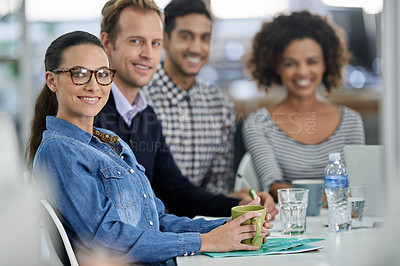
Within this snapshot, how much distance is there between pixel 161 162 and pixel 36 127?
0.54 meters

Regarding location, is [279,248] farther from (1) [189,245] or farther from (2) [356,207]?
(2) [356,207]

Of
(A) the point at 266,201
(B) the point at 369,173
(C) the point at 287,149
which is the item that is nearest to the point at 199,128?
(C) the point at 287,149

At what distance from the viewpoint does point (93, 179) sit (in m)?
1.29

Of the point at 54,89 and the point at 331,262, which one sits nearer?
the point at 331,262

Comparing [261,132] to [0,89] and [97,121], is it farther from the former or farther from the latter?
[0,89]

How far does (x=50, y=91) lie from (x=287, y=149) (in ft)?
A: 3.96

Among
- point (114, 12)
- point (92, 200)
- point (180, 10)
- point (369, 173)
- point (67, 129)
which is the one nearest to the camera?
point (92, 200)

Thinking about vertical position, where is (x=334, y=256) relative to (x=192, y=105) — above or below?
below

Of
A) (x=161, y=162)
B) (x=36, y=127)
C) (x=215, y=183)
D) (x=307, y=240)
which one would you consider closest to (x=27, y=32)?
(x=36, y=127)

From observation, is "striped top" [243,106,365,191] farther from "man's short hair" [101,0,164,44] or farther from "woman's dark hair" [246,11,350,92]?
"man's short hair" [101,0,164,44]

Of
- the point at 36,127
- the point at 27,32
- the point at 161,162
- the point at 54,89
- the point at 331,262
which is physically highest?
the point at 27,32

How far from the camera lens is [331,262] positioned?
1.22 m

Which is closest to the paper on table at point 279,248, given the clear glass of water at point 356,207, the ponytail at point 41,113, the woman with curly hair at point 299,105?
the clear glass of water at point 356,207

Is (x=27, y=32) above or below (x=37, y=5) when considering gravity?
below
